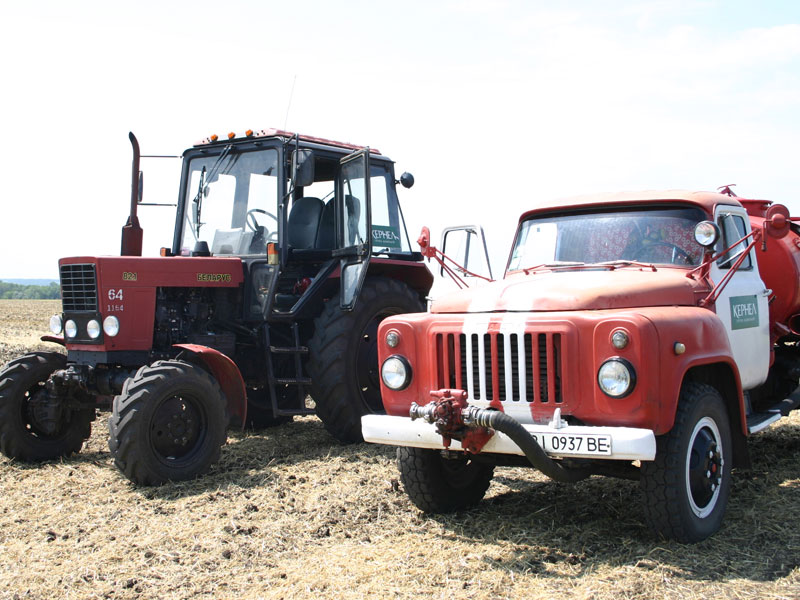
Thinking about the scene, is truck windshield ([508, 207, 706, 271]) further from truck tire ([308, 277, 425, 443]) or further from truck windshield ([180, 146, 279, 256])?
truck windshield ([180, 146, 279, 256])

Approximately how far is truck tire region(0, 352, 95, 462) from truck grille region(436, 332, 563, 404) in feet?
12.8

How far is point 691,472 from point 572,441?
0.87 m

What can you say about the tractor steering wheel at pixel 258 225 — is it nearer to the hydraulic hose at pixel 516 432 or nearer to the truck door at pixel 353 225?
the truck door at pixel 353 225

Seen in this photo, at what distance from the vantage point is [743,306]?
591 cm

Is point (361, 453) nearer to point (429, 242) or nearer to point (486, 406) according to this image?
point (429, 242)

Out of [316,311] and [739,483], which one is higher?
[316,311]

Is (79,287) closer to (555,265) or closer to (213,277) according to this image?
(213,277)

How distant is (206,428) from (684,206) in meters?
3.97

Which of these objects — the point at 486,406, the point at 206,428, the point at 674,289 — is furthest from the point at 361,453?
the point at 674,289

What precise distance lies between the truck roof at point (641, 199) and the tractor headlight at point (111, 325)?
359 cm

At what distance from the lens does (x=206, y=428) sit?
21.9 feet

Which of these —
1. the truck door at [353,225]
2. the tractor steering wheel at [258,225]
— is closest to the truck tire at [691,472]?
the truck door at [353,225]

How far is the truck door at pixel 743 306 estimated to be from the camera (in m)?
5.67

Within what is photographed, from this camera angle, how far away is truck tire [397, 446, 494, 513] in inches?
210
